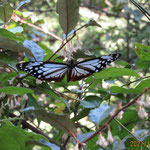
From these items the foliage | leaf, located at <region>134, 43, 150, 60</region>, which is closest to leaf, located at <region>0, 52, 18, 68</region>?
the foliage

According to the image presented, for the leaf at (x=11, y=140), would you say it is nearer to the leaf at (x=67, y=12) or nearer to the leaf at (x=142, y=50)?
the leaf at (x=67, y=12)

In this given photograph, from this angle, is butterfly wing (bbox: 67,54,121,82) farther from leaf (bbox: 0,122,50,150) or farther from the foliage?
leaf (bbox: 0,122,50,150)

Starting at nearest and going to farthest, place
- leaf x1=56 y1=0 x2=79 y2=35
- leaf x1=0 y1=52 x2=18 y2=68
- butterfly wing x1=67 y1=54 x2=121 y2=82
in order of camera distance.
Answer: leaf x1=56 y1=0 x2=79 y2=35, leaf x1=0 y1=52 x2=18 y2=68, butterfly wing x1=67 y1=54 x2=121 y2=82

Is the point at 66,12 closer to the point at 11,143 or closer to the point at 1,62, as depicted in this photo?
the point at 1,62

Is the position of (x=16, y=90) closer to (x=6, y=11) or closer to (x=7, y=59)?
(x=7, y=59)

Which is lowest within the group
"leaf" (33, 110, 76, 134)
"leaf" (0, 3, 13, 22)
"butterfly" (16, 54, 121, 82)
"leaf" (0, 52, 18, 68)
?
"leaf" (33, 110, 76, 134)

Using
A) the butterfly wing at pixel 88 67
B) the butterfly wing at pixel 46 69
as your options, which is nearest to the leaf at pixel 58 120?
the butterfly wing at pixel 46 69
